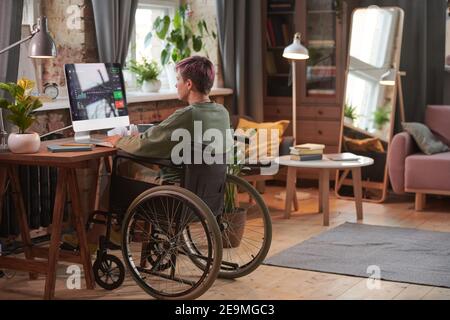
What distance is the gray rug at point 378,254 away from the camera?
13.9 ft

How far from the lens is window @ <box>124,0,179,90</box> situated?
6.12 metres

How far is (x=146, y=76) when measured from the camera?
6.02m

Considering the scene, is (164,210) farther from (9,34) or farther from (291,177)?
(291,177)

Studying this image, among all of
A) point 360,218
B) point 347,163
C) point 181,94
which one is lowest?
point 360,218

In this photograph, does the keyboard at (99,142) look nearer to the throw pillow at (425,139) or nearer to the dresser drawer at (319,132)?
the throw pillow at (425,139)

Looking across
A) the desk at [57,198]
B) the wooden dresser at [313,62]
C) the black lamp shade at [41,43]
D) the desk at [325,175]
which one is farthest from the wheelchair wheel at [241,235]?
the wooden dresser at [313,62]

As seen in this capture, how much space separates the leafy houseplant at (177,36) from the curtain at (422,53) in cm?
142

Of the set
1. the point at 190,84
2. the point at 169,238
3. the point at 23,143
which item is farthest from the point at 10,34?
the point at 169,238

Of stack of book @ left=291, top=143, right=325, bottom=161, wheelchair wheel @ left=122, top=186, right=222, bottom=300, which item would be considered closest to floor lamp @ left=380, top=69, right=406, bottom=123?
stack of book @ left=291, top=143, right=325, bottom=161

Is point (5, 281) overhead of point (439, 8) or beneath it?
beneath

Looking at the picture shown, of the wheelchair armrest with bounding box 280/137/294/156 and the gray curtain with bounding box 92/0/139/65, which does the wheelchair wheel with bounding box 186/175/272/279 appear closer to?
the wheelchair armrest with bounding box 280/137/294/156

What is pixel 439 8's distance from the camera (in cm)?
646

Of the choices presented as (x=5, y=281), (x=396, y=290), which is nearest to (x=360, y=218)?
(x=396, y=290)
